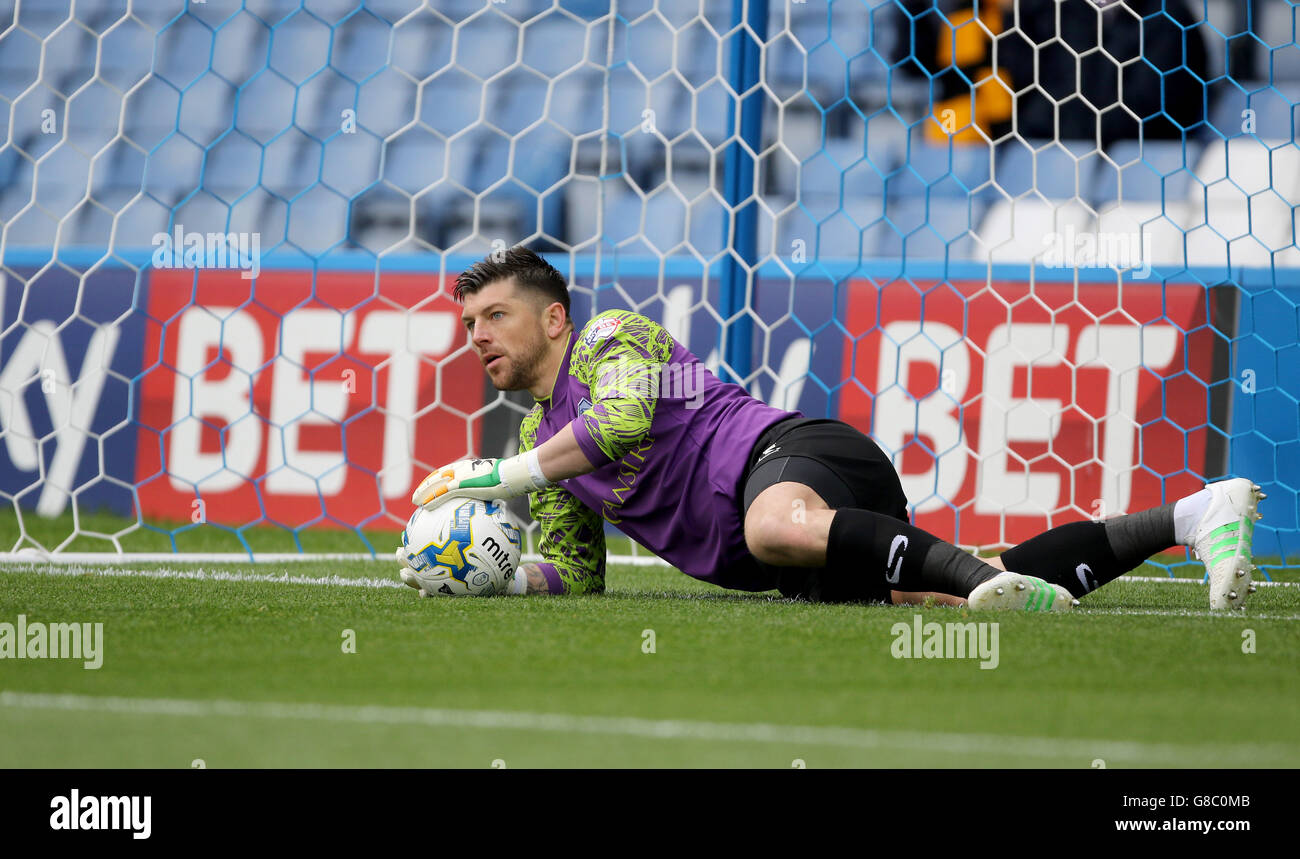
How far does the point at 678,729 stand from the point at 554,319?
5.66ft

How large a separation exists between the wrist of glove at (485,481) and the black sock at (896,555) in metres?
0.65

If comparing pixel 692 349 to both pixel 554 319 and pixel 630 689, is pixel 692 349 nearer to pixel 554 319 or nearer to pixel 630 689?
pixel 554 319

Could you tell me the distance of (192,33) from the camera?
8742 mm

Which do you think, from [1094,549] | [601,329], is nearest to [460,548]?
[601,329]

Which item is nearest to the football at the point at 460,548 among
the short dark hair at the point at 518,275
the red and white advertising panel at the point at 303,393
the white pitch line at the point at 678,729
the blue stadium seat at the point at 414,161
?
the short dark hair at the point at 518,275

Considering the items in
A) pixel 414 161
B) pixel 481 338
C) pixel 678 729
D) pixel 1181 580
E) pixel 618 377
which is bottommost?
pixel 678 729

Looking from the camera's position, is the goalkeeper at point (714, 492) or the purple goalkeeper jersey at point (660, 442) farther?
the purple goalkeeper jersey at point (660, 442)

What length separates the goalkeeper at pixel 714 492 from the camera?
2.71m

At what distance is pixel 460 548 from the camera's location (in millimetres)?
2969

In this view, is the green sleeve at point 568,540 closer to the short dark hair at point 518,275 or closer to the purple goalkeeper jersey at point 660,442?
the purple goalkeeper jersey at point 660,442

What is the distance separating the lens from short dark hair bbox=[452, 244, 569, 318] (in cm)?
318

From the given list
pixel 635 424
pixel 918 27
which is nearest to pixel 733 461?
pixel 635 424

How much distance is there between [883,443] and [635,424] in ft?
6.62
